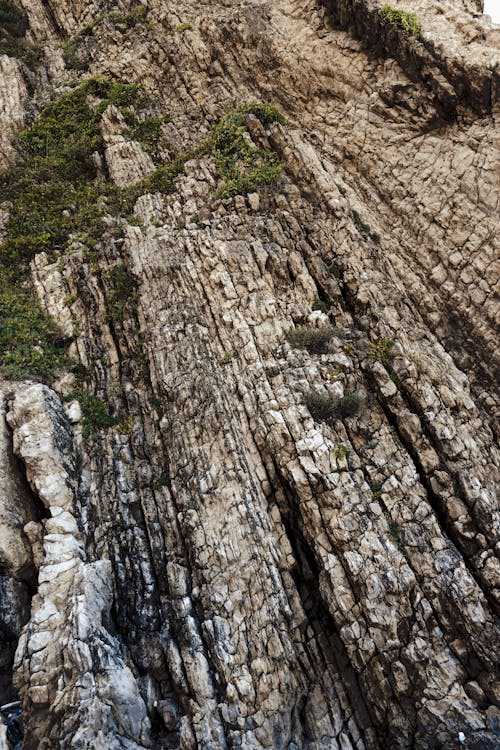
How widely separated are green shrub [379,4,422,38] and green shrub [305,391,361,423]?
15101 millimetres

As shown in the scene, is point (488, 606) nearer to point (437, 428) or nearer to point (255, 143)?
point (437, 428)

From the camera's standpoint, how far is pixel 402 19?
17.4m

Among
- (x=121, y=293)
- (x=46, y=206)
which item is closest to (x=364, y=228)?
(x=121, y=293)

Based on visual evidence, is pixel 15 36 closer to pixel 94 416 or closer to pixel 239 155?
pixel 239 155

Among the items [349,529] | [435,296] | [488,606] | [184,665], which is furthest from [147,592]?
[435,296]

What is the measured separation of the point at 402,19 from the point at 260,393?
1637 centimetres

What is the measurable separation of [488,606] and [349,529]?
3.20 m

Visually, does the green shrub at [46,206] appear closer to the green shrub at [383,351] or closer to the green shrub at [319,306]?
the green shrub at [319,306]

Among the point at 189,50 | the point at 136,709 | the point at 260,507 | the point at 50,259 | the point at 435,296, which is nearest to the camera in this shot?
the point at 136,709

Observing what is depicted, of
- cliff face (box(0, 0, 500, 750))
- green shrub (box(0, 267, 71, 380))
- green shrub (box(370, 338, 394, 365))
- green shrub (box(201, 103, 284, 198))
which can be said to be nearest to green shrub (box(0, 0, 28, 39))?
cliff face (box(0, 0, 500, 750))

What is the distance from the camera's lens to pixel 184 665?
9.38 metres

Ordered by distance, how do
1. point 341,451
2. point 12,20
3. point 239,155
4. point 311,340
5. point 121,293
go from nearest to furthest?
point 341,451 < point 311,340 < point 121,293 < point 239,155 < point 12,20

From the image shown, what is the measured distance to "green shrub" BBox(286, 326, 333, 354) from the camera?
523 inches

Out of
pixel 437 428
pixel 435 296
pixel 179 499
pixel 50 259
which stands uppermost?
pixel 435 296
